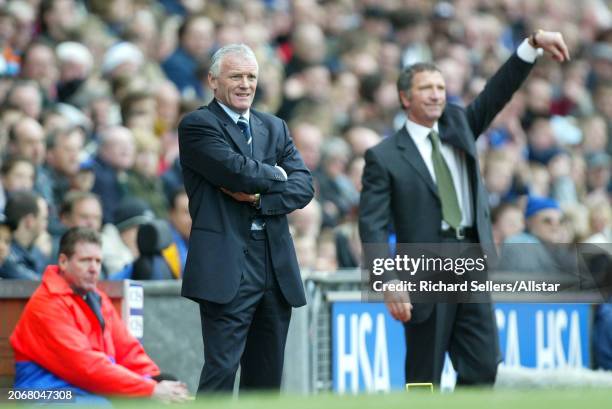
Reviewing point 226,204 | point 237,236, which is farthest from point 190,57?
point 237,236

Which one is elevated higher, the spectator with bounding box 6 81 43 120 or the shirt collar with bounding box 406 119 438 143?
the spectator with bounding box 6 81 43 120

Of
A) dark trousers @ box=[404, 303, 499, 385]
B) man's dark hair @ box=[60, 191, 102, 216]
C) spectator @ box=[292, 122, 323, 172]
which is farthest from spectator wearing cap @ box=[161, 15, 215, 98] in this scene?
dark trousers @ box=[404, 303, 499, 385]

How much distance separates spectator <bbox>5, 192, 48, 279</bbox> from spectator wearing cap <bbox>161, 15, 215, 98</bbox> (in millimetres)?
5201

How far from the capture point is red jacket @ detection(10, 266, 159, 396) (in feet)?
28.3

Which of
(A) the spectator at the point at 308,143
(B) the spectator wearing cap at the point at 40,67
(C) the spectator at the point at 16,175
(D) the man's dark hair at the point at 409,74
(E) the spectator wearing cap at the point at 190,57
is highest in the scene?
(E) the spectator wearing cap at the point at 190,57

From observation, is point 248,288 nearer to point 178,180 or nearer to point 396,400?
point 396,400

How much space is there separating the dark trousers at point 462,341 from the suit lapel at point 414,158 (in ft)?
1.59

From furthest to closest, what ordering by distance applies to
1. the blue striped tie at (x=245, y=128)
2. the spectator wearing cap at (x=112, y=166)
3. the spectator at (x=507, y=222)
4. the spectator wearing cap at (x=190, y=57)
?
the spectator wearing cap at (x=190, y=57), the spectator at (x=507, y=222), the spectator wearing cap at (x=112, y=166), the blue striped tie at (x=245, y=128)

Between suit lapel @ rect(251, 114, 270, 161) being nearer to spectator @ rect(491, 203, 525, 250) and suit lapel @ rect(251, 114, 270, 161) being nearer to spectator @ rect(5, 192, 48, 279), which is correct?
spectator @ rect(5, 192, 48, 279)

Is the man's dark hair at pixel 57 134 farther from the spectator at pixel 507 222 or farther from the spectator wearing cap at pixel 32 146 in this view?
the spectator at pixel 507 222

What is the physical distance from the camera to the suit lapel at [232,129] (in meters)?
7.60

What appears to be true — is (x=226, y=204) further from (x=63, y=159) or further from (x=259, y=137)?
(x=63, y=159)

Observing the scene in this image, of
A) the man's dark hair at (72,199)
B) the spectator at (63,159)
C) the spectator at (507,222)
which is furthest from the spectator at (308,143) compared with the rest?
the man's dark hair at (72,199)

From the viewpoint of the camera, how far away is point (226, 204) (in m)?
7.49
